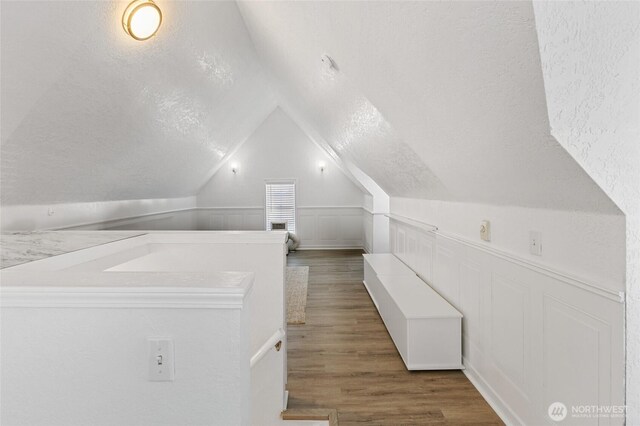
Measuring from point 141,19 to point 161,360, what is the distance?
220cm

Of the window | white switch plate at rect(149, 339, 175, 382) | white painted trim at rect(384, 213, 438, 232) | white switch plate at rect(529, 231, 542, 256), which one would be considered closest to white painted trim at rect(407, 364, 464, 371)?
white painted trim at rect(384, 213, 438, 232)

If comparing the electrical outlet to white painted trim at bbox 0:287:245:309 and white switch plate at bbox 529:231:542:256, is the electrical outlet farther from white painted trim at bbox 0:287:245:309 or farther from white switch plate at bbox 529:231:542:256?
white painted trim at bbox 0:287:245:309

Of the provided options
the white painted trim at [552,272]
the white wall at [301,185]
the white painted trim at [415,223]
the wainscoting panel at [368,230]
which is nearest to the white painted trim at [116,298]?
the white painted trim at [552,272]

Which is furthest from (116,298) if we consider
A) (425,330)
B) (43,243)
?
(425,330)

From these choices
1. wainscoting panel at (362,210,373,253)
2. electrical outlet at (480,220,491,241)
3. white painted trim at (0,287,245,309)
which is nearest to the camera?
white painted trim at (0,287,245,309)

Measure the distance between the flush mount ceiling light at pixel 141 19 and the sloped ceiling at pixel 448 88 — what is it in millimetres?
824

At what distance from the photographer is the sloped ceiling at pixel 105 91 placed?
77.5 inches

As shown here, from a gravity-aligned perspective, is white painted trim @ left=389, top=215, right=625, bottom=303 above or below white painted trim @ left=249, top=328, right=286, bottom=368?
above

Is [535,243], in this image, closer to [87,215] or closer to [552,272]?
[552,272]

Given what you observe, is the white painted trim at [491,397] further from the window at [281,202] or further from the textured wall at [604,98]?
the window at [281,202]

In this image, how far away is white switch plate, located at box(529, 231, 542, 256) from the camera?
5.90 feet

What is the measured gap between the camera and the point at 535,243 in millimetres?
1830

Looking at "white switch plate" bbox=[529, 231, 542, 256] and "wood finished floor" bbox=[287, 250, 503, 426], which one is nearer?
"white switch plate" bbox=[529, 231, 542, 256]

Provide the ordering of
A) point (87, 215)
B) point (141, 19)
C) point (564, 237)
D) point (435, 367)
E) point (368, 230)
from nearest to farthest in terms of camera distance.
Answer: point (564, 237)
point (141, 19)
point (435, 367)
point (87, 215)
point (368, 230)
